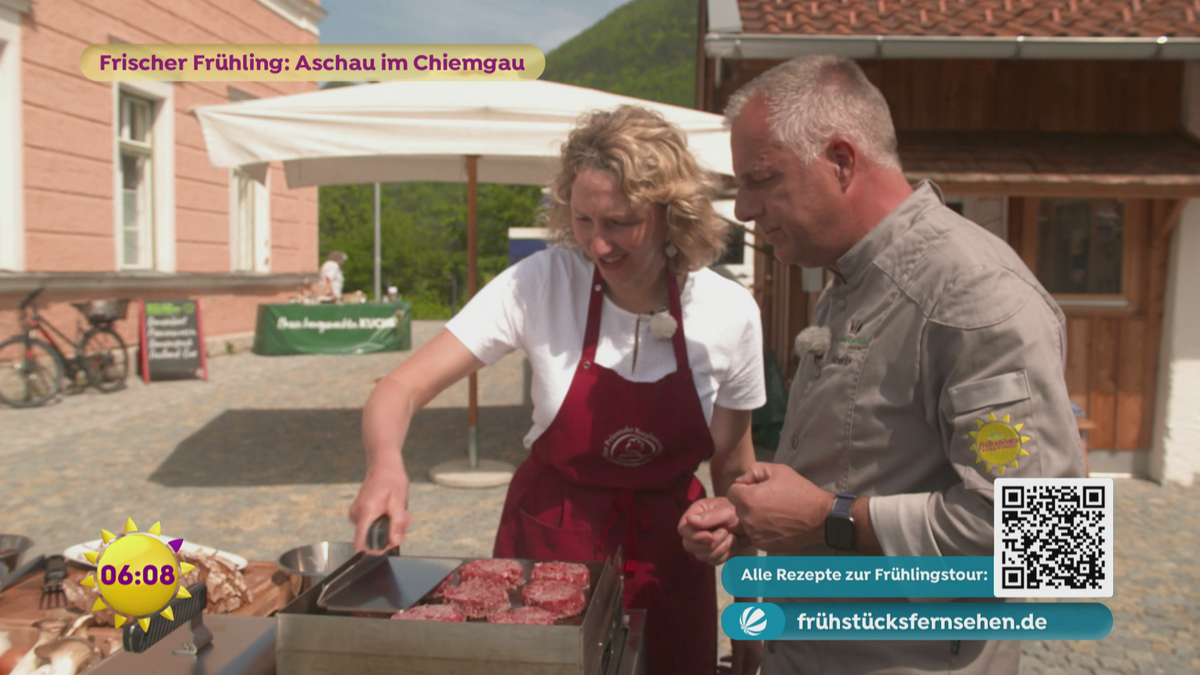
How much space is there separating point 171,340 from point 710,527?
10552mm

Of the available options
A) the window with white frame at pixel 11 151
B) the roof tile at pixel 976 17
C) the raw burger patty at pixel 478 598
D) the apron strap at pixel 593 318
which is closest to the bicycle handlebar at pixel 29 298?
the window with white frame at pixel 11 151

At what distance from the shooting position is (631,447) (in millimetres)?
1905

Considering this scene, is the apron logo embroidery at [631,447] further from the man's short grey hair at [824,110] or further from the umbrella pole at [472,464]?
the umbrella pole at [472,464]

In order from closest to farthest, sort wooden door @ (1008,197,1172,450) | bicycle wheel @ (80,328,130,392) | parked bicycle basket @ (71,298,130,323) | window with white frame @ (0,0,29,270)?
wooden door @ (1008,197,1172,450) < window with white frame @ (0,0,29,270) < bicycle wheel @ (80,328,130,392) < parked bicycle basket @ (71,298,130,323)

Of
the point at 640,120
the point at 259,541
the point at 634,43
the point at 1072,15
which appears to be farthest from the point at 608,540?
the point at 634,43

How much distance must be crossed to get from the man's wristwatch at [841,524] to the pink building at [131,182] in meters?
6.14

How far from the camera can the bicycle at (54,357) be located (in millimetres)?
8578

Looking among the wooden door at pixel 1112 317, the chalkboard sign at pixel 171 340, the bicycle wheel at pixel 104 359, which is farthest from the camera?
the chalkboard sign at pixel 171 340

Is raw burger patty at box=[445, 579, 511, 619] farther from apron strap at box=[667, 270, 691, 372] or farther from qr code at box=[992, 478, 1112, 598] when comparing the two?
qr code at box=[992, 478, 1112, 598]

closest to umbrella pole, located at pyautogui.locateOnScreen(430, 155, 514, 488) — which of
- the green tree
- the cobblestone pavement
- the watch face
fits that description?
the cobblestone pavement

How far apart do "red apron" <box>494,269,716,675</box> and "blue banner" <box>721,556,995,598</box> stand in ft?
1.41

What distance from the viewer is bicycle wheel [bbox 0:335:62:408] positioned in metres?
8.52

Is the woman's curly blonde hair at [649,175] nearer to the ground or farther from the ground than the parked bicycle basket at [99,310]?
farther from the ground

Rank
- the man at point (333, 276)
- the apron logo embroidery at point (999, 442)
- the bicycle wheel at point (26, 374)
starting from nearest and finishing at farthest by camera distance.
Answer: the apron logo embroidery at point (999, 442), the bicycle wheel at point (26, 374), the man at point (333, 276)
